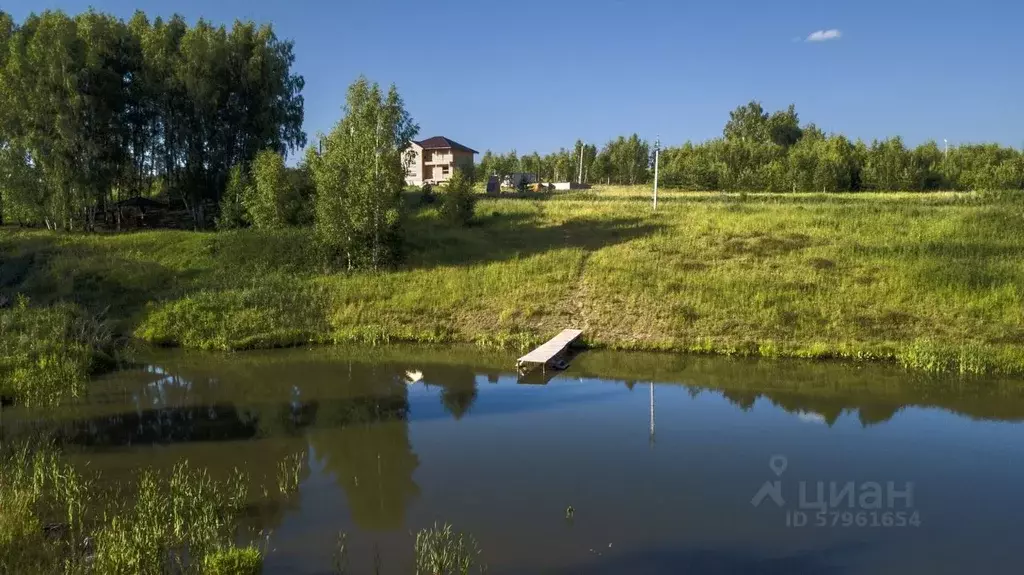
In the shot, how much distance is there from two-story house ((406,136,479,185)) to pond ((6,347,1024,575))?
48512 mm

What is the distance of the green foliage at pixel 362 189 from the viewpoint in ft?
91.6

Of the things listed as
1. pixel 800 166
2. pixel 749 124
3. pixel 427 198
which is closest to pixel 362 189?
pixel 427 198

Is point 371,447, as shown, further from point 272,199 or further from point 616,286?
point 272,199

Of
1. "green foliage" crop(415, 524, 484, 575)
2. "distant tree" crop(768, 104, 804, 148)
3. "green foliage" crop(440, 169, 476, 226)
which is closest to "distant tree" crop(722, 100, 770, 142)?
"distant tree" crop(768, 104, 804, 148)

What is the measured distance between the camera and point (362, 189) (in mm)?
27672

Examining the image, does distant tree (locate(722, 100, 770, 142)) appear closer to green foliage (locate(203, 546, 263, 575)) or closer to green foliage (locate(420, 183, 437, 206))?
green foliage (locate(420, 183, 437, 206))

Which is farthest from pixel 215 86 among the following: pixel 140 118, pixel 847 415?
pixel 847 415

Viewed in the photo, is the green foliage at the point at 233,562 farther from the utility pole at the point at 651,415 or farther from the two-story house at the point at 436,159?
the two-story house at the point at 436,159

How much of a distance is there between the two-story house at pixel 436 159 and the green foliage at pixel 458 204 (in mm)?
→ 30796

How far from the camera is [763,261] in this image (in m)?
26.4

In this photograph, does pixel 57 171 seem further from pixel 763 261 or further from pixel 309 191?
pixel 763 261

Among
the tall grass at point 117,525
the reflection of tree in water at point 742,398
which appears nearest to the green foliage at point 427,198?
the reflection of tree in water at point 742,398

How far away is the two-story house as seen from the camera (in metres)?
66.3

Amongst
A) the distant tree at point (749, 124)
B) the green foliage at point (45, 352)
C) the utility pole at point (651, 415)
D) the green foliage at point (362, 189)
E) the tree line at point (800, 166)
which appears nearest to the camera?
the utility pole at point (651, 415)
